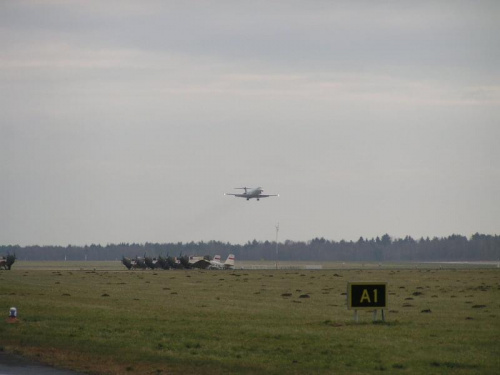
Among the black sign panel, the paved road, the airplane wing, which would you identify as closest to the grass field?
the paved road

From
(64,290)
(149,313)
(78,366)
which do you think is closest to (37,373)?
(78,366)

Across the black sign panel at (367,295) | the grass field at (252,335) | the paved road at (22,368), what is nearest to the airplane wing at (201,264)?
the grass field at (252,335)

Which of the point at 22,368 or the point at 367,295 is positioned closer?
the point at 22,368

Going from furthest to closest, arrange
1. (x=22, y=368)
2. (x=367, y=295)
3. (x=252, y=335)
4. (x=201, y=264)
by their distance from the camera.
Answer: (x=201, y=264)
(x=367, y=295)
(x=252, y=335)
(x=22, y=368)

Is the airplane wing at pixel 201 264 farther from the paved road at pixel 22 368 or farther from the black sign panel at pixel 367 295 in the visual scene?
the paved road at pixel 22 368

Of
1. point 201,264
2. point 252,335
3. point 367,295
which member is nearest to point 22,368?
point 252,335

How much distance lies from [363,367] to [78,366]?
24.7ft

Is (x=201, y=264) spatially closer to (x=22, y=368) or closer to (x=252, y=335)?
(x=252, y=335)

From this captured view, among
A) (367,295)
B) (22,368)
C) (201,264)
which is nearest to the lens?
(22,368)

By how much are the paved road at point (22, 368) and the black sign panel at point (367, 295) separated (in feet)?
40.2

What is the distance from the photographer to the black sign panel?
112ft

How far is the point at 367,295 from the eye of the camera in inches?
1359

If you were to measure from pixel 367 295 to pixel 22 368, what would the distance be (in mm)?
13864

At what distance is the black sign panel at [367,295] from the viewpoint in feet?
112
